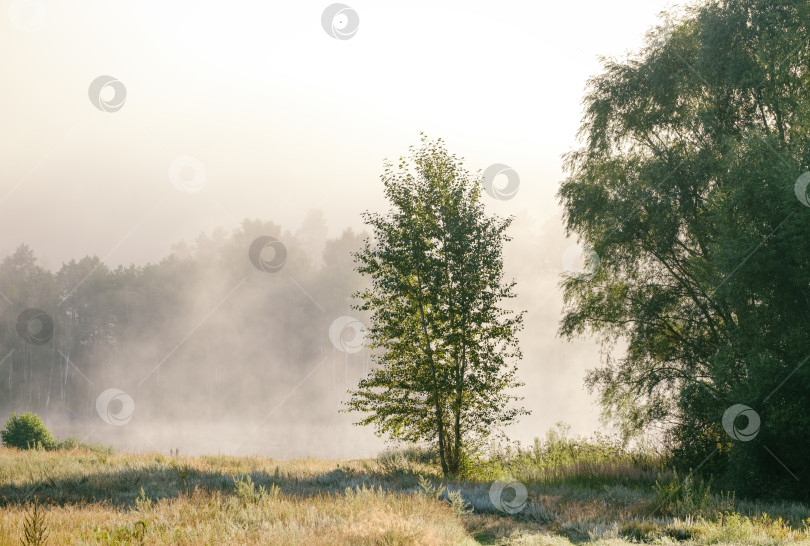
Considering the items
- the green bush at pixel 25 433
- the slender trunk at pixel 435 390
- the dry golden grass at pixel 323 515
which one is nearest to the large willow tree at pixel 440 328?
A: the slender trunk at pixel 435 390

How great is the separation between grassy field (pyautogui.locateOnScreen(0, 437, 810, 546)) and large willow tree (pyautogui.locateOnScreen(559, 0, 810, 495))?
2.12 metres

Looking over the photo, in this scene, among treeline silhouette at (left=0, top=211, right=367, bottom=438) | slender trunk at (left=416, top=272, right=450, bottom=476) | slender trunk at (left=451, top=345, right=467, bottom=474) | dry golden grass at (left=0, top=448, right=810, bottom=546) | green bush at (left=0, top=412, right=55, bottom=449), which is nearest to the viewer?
dry golden grass at (left=0, top=448, right=810, bottom=546)

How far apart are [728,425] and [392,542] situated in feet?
36.5

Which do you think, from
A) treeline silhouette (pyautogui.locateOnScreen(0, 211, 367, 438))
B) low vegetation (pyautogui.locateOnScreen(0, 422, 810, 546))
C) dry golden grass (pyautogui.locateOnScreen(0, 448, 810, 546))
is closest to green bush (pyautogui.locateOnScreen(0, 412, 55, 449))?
low vegetation (pyautogui.locateOnScreen(0, 422, 810, 546))

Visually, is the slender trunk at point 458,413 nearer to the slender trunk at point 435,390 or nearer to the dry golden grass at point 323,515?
the slender trunk at point 435,390

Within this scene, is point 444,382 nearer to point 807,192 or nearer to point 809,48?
point 807,192

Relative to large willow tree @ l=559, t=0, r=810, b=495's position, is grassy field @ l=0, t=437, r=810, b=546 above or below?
below

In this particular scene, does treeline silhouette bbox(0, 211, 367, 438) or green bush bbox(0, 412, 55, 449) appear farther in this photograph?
treeline silhouette bbox(0, 211, 367, 438)

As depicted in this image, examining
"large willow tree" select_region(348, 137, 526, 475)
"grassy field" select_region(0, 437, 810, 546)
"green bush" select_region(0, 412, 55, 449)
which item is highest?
"large willow tree" select_region(348, 137, 526, 475)

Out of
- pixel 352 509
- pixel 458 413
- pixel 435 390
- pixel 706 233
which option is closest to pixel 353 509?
pixel 352 509

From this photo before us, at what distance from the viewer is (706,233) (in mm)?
19484

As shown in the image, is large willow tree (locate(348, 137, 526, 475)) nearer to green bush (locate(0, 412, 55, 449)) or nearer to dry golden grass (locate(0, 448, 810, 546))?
dry golden grass (locate(0, 448, 810, 546))

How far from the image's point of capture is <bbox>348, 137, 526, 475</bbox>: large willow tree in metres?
18.2

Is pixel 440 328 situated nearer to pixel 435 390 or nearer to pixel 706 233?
pixel 435 390
